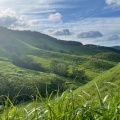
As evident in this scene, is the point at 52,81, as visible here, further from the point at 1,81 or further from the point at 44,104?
the point at 44,104

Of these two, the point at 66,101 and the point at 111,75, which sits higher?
the point at 66,101

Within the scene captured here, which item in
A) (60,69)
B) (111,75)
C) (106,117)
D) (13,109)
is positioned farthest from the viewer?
(60,69)

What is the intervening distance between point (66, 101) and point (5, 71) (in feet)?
604

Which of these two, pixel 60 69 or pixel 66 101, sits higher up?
pixel 66 101

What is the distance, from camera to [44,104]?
434 centimetres

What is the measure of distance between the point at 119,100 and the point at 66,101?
864mm

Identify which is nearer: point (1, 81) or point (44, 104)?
point (44, 104)

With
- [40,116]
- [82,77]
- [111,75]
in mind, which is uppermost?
[40,116]

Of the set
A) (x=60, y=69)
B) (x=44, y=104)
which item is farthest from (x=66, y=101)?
(x=60, y=69)

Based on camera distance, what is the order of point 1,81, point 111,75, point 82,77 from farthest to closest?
point 82,77, point 1,81, point 111,75

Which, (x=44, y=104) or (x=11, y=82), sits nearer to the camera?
(x=44, y=104)

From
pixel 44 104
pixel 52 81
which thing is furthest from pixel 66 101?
pixel 52 81

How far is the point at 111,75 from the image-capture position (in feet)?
193

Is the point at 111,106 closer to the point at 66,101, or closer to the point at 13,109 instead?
the point at 66,101
